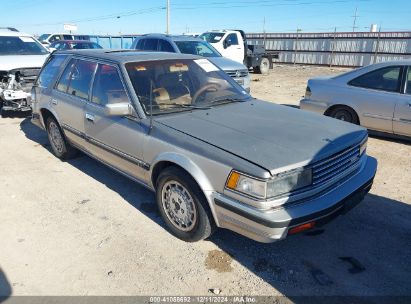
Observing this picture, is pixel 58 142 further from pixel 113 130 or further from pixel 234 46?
pixel 234 46

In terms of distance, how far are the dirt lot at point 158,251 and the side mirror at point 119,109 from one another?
3.81 ft

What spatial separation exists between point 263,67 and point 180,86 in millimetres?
14840

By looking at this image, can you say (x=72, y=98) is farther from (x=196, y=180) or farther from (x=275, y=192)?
(x=275, y=192)

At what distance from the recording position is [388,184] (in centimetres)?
458

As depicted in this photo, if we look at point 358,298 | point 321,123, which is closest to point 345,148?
point 321,123

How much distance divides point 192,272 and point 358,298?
1.32 meters

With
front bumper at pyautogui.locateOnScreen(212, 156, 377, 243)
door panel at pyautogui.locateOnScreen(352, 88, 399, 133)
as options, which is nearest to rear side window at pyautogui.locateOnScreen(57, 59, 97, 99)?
front bumper at pyautogui.locateOnScreen(212, 156, 377, 243)

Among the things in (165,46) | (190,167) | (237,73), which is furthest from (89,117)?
(165,46)

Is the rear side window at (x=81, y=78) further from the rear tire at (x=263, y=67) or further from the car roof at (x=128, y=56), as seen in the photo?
the rear tire at (x=263, y=67)

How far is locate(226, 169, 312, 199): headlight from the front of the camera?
2.55 m

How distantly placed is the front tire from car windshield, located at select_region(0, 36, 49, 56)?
25.3 feet

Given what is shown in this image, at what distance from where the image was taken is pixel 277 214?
2.58m

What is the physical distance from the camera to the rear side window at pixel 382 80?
18.9ft

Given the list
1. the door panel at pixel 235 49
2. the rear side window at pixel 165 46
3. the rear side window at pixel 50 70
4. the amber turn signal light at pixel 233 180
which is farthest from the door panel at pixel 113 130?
the door panel at pixel 235 49
